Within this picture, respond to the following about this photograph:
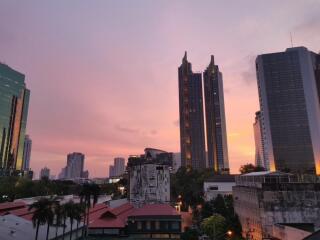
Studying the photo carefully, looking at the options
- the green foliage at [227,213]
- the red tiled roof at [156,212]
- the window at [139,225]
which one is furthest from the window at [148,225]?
the green foliage at [227,213]

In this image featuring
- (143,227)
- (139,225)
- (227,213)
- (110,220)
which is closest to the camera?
(143,227)

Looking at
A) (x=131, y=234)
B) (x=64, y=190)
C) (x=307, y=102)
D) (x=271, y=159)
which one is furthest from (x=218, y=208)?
(x=307, y=102)

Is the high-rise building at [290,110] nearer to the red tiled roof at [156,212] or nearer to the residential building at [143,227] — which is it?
the red tiled roof at [156,212]

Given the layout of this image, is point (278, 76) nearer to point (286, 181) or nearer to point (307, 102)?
point (307, 102)

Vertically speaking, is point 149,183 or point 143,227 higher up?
point 149,183

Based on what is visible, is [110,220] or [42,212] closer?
[42,212]

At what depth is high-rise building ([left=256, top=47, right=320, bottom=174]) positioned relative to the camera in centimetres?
17388

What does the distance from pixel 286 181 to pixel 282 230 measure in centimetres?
1271

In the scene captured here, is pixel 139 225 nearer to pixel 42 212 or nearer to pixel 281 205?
pixel 42 212

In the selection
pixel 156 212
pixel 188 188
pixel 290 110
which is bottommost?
pixel 156 212

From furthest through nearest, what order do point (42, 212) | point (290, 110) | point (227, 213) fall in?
point (290, 110) → point (227, 213) → point (42, 212)

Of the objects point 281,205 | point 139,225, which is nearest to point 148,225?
point 139,225

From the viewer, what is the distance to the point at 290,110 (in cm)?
17988

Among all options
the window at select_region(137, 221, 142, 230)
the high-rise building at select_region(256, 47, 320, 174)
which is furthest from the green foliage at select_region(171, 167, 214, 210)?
the high-rise building at select_region(256, 47, 320, 174)
